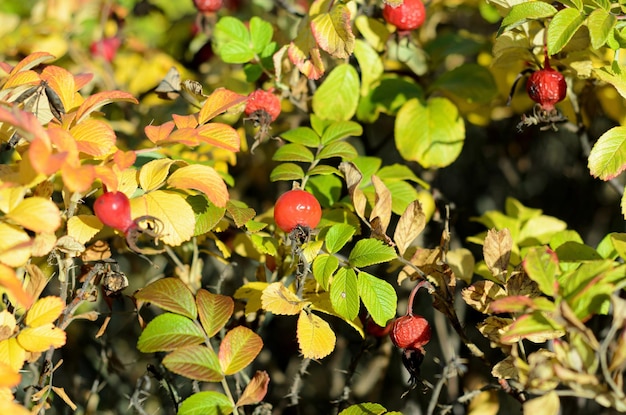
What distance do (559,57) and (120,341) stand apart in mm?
1596

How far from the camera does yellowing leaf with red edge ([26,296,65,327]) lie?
0.95m

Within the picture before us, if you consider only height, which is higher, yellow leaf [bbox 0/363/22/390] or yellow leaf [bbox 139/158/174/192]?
yellow leaf [bbox 139/158/174/192]

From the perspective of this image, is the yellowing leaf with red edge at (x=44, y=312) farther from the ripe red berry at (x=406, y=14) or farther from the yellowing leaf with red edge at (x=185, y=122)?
the ripe red berry at (x=406, y=14)

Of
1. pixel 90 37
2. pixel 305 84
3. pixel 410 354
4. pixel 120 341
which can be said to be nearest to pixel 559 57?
pixel 305 84

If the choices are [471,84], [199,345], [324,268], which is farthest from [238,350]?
[471,84]

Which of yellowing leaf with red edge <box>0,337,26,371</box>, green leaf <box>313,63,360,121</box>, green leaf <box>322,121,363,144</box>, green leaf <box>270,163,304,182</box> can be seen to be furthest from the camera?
green leaf <box>313,63,360,121</box>

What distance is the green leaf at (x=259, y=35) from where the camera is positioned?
4.43ft

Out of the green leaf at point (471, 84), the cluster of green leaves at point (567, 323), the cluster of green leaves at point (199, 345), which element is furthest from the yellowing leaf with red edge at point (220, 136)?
the green leaf at point (471, 84)

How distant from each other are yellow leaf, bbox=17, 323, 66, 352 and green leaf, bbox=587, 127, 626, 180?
2.69 feet

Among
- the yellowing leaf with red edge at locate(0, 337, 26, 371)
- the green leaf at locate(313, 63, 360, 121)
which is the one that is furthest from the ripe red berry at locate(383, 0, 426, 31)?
the yellowing leaf with red edge at locate(0, 337, 26, 371)

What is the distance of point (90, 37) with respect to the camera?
81.6 inches

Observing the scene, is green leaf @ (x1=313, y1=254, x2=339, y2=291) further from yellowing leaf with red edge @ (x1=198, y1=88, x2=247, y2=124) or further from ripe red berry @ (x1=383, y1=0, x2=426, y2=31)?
ripe red berry @ (x1=383, y1=0, x2=426, y2=31)

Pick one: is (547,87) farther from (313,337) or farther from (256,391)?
(256,391)

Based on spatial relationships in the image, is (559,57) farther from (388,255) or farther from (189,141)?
(189,141)
